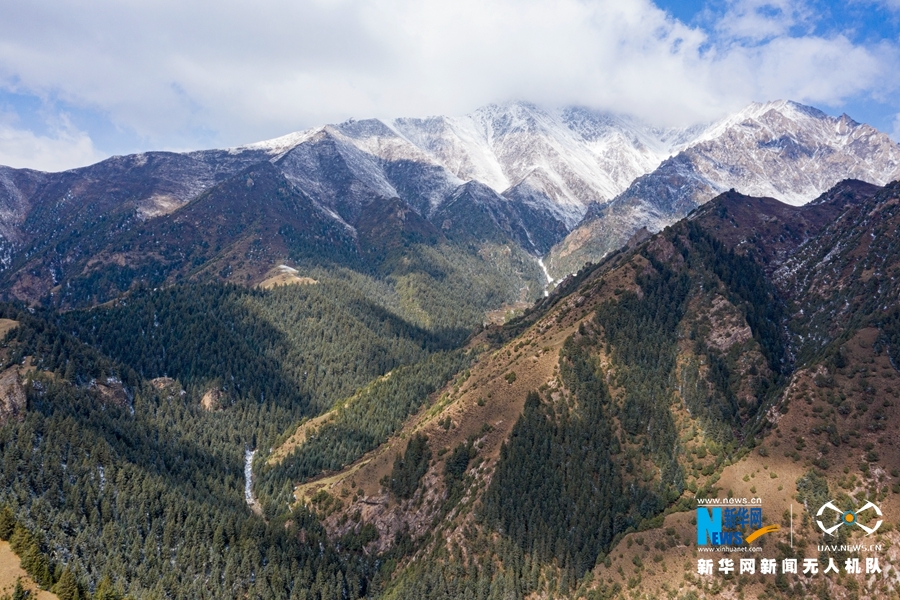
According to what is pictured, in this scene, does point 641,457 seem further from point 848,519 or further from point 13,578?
point 13,578

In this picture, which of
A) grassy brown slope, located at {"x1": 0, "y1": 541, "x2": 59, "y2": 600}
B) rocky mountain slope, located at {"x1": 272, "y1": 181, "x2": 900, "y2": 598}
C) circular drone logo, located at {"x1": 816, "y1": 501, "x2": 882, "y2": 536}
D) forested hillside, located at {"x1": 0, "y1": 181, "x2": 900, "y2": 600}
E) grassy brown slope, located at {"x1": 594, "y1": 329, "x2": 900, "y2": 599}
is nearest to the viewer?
grassy brown slope, located at {"x1": 0, "y1": 541, "x2": 59, "y2": 600}

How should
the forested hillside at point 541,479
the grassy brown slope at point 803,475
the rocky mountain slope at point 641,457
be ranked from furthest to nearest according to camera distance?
1. the forested hillside at point 541,479
2. the rocky mountain slope at point 641,457
3. the grassy brown slope at point 803,475

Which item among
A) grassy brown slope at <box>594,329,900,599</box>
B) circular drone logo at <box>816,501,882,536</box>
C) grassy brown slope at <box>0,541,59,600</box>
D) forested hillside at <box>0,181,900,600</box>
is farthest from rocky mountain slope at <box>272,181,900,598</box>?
grassy brown slope at <box>0,541,59,600</box>

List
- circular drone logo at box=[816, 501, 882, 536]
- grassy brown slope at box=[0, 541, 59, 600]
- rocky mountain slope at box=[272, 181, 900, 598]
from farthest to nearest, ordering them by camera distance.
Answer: rocky mountain slope at box=[272, 181, 900, 598] < circular drone logo at box=[816, 501, 882, 536] < grassy brown slope at box=[0, 541, 59, 600]

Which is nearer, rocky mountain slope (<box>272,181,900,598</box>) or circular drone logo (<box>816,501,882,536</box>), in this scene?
circular drone logo (<box>816,501,882,536</box>)

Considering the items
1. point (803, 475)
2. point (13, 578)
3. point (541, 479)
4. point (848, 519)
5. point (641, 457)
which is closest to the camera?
point (13, 578)

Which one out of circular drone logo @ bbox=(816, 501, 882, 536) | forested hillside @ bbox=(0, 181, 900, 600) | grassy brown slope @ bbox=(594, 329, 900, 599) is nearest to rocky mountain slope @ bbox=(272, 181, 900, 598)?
grassy brown slope @ bbox=(594, 329, 900, 599)

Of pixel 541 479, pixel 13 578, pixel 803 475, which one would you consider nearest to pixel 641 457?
pixel 541 479

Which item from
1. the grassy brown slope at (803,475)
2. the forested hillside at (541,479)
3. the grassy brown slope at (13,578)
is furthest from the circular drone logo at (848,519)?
the grassy brown slope at (13,578)

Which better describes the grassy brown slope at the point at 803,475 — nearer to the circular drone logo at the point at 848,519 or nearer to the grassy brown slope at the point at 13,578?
the circular drone logo at the point at 848,519

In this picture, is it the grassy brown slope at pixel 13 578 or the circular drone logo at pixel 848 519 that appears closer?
the grassy brown slope at pixel 13 578

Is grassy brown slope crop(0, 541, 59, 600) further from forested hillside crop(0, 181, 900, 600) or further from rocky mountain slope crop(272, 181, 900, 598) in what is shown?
rocky mountain slope crop(272, 181, 900, 598)

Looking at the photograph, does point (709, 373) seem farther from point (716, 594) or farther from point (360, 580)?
point (360, 580)

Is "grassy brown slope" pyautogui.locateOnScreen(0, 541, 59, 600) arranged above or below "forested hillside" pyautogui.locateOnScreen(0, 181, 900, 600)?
below
